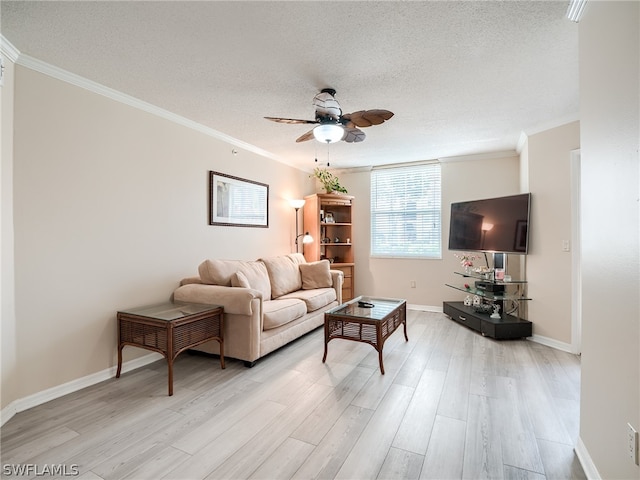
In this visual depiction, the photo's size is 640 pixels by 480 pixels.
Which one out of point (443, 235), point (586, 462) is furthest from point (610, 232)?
point (443, 235)

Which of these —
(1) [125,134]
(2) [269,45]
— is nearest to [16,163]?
(1) [125,134]

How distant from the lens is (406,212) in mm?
5441

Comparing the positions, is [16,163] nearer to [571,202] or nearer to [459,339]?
[459,339]

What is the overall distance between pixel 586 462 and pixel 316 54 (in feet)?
9.35

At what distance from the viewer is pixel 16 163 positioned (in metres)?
2.18

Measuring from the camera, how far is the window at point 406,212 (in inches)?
205

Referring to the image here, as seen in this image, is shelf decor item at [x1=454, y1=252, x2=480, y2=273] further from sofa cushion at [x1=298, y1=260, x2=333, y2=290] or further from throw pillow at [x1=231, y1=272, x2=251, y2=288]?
throw pillow at [x1=231, y1=272, x2=251, y2=288]

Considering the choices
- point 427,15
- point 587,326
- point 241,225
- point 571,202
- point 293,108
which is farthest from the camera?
point 241,225

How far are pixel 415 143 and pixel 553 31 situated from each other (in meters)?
2.34

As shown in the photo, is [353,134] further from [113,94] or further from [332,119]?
[113,94]

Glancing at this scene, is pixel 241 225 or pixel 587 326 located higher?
pixel 241 225

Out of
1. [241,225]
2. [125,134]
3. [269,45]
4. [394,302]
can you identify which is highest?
[269,45]

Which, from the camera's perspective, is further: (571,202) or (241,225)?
(241,225)

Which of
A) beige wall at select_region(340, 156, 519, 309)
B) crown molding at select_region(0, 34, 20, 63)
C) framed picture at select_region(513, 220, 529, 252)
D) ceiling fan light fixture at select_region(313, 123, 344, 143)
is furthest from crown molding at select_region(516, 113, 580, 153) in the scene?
crown molding at select_region(0, 34, 20, 63)
